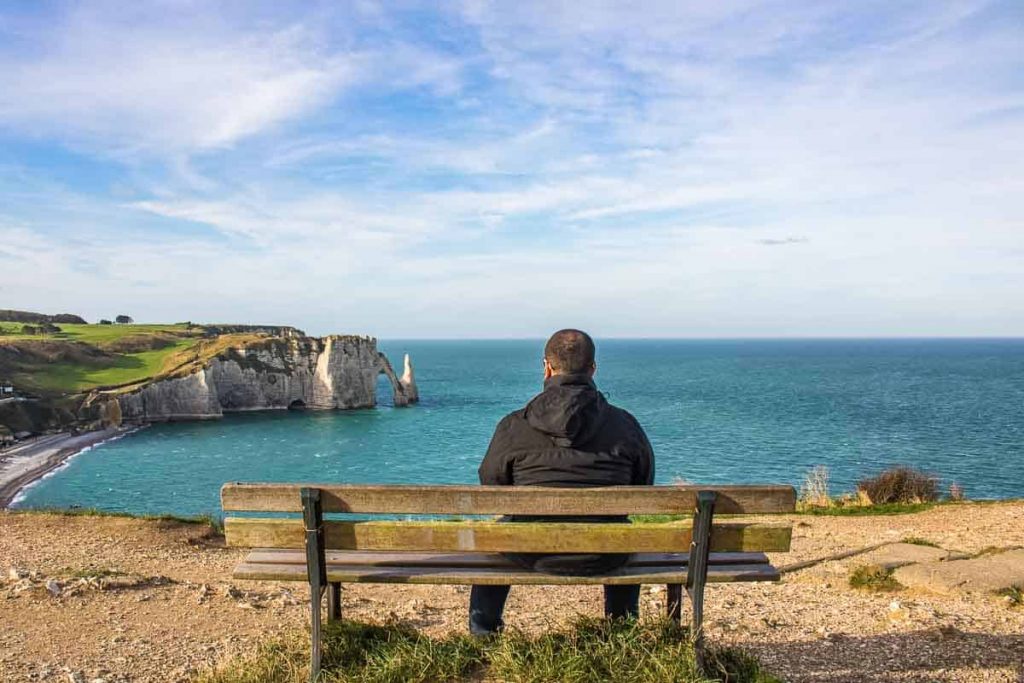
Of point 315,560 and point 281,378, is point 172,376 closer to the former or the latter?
point 281,378

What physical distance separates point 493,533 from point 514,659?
0.84m

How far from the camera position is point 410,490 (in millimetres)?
3984

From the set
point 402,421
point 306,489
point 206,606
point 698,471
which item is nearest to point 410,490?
point 306,489

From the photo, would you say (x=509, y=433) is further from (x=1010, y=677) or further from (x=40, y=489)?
(x=40, y=489)

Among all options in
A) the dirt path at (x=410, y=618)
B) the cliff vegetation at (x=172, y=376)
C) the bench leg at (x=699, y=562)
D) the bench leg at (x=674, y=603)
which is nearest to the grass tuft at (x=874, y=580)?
the dirt path at (x=410, y=618)

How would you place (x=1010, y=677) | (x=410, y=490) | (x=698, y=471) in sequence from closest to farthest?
1. (x=410, y=490)
2. (x=1010, y=677)
3. (x=698, y=471)

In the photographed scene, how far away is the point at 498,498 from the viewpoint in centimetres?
405

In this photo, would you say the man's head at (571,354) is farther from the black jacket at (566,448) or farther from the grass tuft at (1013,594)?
the grass tuft at (1013,594)

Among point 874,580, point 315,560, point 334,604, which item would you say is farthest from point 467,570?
point 874,580

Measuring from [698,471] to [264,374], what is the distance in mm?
53886

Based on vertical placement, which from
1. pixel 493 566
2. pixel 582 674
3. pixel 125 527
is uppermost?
pixel 493 566

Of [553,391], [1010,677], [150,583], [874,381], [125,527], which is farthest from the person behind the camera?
[874,381]

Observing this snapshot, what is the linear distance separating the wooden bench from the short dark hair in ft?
2.59

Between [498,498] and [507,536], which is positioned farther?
[507,536]
